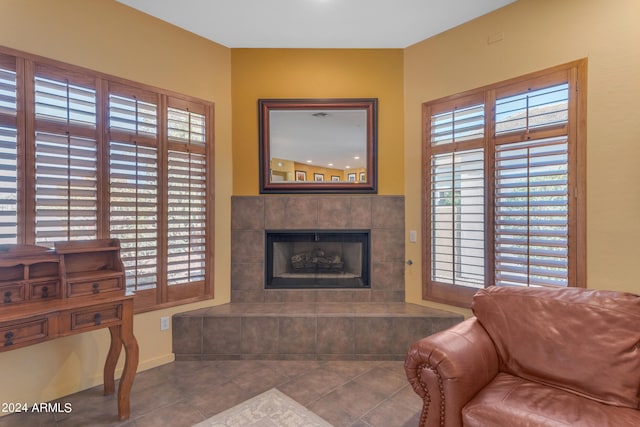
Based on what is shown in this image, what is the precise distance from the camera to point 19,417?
2.01 m

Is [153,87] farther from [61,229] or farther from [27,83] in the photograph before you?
[61,229]

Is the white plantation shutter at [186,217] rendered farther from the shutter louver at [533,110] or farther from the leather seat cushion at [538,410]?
the shutter louver at [533,110]

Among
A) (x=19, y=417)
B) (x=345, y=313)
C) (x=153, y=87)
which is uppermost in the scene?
(x=153, y=87)

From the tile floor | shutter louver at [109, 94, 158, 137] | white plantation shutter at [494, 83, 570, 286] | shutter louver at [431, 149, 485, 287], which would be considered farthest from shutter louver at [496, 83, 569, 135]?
shutter louver at [109, 94, 158, 137]

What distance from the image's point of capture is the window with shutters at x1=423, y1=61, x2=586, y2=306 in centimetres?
223

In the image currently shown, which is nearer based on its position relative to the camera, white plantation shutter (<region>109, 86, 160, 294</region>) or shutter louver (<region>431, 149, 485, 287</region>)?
white plantation shutter (<region>109, 86, 160, 294</region>)

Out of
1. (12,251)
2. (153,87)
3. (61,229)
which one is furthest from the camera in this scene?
(153,87)

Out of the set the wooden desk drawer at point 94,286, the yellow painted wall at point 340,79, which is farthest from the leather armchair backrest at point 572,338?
the wooden desk drawer at point 94,286

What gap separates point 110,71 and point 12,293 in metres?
1.76

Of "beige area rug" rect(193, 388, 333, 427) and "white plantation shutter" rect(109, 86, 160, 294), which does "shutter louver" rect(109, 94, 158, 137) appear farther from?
"beige area rug" rect(193, 388, 333, 427)

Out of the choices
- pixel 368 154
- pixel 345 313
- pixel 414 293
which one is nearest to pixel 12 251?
pixel 345 313

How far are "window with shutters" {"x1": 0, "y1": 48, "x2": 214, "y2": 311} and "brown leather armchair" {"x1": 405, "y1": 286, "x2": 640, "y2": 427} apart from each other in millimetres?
2230

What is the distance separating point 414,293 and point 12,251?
316 cm

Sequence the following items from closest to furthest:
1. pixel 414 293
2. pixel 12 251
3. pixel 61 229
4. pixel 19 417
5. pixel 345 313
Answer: pixel 12 251, pixel 19 417, pixel 61 229, pixel 345 313, pixel 414 293
